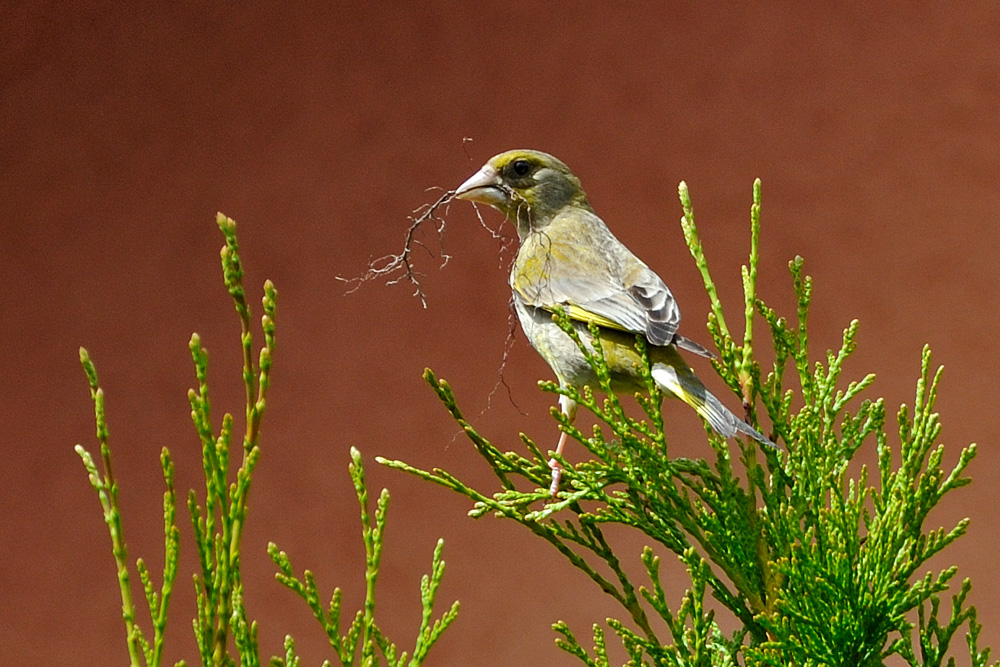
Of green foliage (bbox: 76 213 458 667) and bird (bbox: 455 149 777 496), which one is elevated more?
bird (bbox: 455 149 777 496)

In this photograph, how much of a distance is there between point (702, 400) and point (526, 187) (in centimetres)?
54

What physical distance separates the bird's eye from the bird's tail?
1.50 ft

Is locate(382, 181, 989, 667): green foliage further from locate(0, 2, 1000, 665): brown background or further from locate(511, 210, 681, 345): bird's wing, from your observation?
locate(0, 2, 1000, 665): brown background

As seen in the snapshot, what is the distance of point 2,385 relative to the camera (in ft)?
9.48

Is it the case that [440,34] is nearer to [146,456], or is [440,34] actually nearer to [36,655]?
[146,456]

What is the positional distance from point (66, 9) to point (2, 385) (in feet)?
3.38

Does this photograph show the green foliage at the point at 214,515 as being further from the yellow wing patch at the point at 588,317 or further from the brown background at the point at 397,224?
the brown background at the point at 397,224

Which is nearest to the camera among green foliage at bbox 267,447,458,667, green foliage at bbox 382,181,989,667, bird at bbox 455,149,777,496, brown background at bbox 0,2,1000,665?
green foliage at bbox 267,447,458,667

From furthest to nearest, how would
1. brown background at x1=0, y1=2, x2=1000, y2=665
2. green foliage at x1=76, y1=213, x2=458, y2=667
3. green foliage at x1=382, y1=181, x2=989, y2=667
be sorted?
1. brown background at x1=0, y1=2, x2=1000, y2=665
2. green foliage at x1=382, y1=181, x2=989, y2=667
3. green foliage at x1=76, y1=213, x2=458, y2=667

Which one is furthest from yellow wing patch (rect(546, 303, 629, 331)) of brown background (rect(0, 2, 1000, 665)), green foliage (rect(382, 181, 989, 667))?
brown background (rect(0, 2, 1000, 665))

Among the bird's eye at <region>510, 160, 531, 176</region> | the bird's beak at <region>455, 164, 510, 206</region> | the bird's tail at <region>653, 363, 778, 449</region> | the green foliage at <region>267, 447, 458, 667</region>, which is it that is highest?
the bird's eye at <region>510, 160, 531, 176</region>

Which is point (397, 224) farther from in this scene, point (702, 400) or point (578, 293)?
point (702, 400)

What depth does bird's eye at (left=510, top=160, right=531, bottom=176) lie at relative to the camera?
1631 mm

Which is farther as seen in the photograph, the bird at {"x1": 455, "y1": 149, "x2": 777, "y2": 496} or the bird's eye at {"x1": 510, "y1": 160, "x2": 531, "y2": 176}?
the bird's eye at {"x1": 510, "y1": 160, "x2": 531, "y2": 176}
